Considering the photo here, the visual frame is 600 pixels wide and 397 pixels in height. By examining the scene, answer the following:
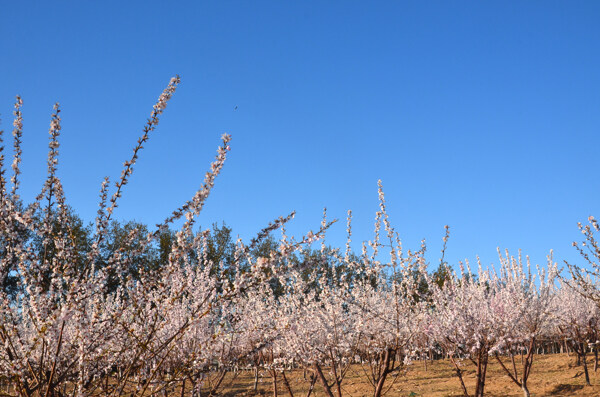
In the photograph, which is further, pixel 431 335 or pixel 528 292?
pixel 528 292

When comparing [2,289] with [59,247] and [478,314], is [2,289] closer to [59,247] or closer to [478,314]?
[59,247]

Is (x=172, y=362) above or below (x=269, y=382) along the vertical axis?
above

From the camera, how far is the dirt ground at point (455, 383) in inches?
504

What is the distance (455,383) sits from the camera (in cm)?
1448

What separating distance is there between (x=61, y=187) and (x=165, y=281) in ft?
4.43

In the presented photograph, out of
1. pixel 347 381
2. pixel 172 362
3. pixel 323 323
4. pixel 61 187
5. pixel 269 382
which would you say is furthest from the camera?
pixel 269 382

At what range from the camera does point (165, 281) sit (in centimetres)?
402

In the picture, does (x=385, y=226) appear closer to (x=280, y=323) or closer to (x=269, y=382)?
(x=280, y=323)

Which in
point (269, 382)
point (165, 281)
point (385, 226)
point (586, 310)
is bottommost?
point (269, 382)

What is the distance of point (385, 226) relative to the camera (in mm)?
6883

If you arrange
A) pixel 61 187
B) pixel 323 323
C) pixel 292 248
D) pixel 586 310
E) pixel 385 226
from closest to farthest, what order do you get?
pixel 292 248 → pixel 61 187 → pixel 385 226 → pixel 323 323 → pixel 586 310

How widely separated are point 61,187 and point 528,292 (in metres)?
11.9

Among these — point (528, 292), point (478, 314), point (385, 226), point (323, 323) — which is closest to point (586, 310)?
point (528, 292)

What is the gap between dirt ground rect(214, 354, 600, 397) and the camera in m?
12.8
